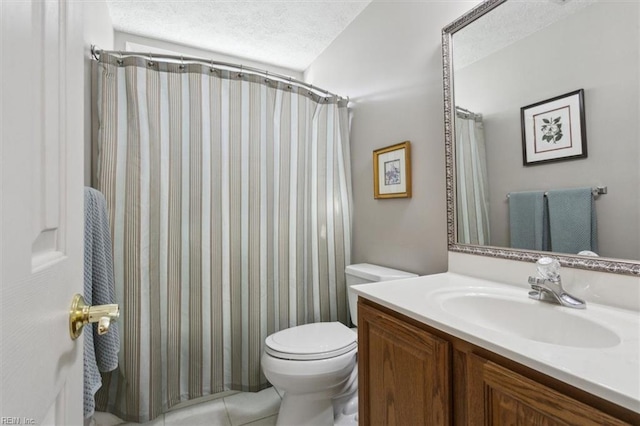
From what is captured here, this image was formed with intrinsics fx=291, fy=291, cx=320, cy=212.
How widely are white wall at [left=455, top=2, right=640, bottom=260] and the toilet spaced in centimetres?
77

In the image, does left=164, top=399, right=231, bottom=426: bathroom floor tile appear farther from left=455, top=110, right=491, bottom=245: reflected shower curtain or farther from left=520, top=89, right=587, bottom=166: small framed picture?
left=520, top=89, right=587, bottom=166: small framed picture

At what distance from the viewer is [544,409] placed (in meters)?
0.54

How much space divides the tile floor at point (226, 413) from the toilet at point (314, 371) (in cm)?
22

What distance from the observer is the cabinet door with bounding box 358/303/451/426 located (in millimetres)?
735

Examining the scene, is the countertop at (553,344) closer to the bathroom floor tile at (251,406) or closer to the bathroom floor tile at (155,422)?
the bathroom floor tile at (251,406)

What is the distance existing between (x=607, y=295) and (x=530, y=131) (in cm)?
56

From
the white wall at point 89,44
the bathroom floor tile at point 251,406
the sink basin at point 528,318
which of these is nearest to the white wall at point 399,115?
the sink basin at point 528,318

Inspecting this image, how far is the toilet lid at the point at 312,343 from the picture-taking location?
1328 mm

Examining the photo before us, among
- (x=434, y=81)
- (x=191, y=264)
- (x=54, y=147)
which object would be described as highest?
(x=434, y=81)

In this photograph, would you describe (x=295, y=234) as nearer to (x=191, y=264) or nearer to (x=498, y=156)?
(x=191, y=264)

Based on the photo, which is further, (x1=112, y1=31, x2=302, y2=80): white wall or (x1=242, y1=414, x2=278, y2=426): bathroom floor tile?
(x1=112, y1=31, x2=302, y2=80): white wall

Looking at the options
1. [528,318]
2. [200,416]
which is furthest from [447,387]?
[200,416]

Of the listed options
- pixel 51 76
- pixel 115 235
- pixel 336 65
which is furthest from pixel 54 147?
pixel 336 65

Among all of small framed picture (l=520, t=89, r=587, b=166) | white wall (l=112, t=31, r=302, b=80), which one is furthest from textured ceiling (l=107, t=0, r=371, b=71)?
small framed picture (l=520, t=89, r=587, b=166)
